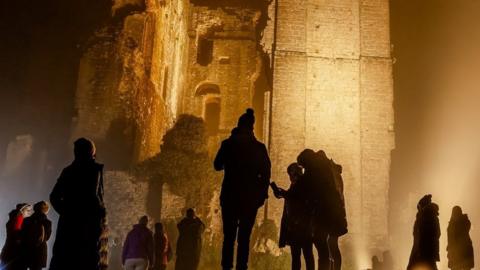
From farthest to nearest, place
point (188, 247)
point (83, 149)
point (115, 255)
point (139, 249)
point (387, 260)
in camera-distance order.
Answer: point (387, 260) < point (115, 255) < point (188, 247) < point (139, 249) < point (83, 149)

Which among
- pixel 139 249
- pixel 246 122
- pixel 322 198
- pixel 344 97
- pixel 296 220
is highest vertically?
pixel 344 97

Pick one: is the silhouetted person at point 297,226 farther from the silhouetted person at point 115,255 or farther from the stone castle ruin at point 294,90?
the stone castle ruin at point 294,90

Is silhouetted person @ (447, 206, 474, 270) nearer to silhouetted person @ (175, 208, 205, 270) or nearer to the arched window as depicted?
silhouetted person @ (175, 208, 205, 270)

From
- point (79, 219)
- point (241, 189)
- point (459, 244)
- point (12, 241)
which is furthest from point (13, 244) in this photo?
point (459, 244)

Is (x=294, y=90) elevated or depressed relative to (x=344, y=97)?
elevated

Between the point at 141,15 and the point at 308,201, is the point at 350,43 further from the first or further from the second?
Answer: the point at 308,201

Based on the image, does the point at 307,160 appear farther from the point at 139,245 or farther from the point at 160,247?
the point at 160,247

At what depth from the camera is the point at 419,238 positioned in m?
7.54

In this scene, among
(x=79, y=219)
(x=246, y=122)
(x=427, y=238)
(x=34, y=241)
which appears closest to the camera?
(x=79, y=219)

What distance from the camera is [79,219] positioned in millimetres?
5336

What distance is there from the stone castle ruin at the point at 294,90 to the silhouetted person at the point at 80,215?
13.5 metres

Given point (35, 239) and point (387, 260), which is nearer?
point (35, 239)

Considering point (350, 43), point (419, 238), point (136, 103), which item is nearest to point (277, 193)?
point (419, 238)

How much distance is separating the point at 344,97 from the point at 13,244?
17.2m
